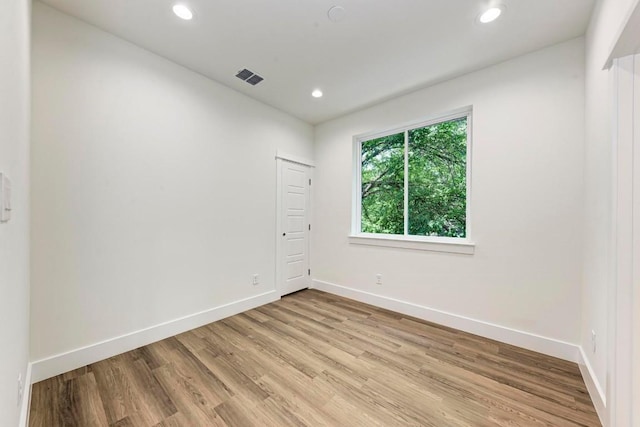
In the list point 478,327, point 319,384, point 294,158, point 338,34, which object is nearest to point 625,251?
point 478,327

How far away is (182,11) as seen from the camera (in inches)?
78.3

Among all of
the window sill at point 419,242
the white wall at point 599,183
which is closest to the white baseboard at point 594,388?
the white wall at point 599,183

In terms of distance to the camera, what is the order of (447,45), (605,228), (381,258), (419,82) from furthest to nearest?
(381,258), (419,82), (447,45), (605,228)

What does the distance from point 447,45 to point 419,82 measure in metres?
0.63

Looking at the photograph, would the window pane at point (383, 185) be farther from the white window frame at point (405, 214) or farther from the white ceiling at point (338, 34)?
the white ceiling at point (338, 34)

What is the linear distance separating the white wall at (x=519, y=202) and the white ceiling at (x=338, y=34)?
0.81 feet

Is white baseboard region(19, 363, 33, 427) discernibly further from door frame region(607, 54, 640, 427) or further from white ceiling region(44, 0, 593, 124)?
door frame region(607, 54, 640, 427)

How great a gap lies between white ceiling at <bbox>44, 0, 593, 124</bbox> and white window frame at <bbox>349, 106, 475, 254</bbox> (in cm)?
46

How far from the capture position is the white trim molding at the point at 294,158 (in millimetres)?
3732

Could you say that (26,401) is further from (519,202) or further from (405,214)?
(519,202)

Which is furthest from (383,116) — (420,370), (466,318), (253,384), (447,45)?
(253,384)

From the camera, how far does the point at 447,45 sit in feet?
7.63

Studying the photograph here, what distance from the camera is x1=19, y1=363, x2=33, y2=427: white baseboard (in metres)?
1.39

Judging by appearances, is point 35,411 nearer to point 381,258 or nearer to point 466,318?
point 381,258
